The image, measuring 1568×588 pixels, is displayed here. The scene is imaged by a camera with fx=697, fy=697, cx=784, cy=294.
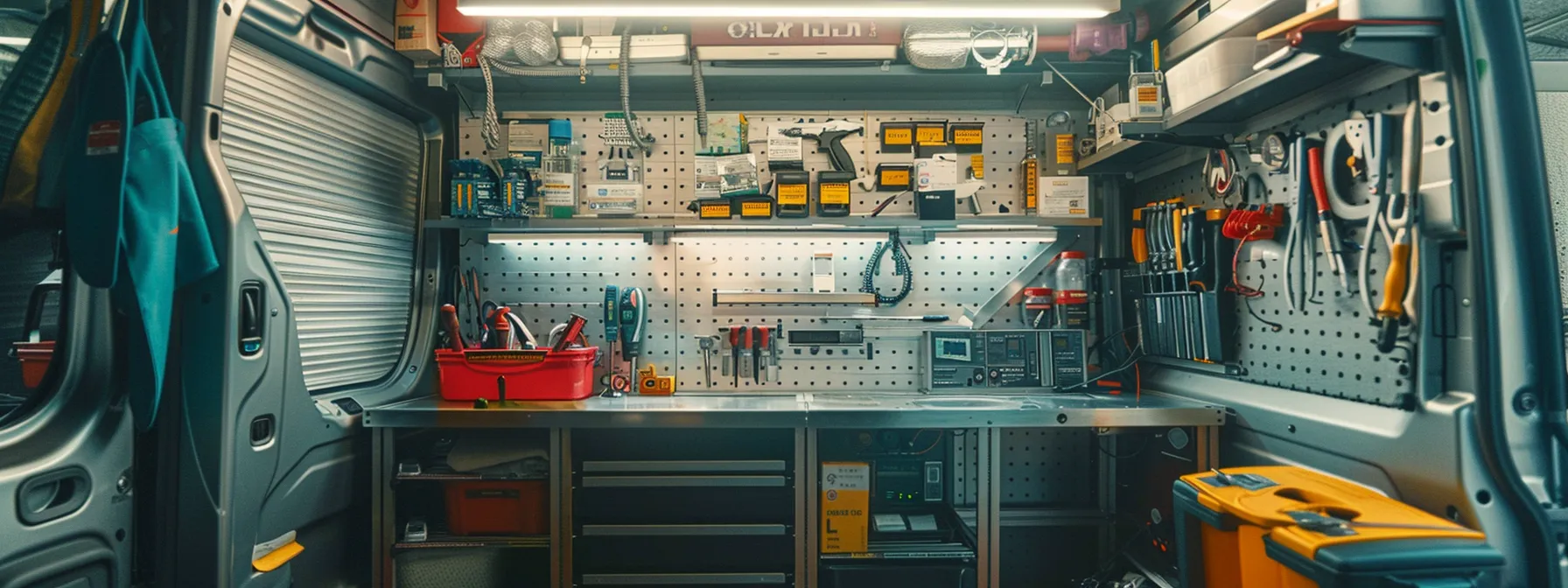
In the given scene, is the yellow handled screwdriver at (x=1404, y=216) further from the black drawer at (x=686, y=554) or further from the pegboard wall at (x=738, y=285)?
the black drawer at (x=686, y=554)

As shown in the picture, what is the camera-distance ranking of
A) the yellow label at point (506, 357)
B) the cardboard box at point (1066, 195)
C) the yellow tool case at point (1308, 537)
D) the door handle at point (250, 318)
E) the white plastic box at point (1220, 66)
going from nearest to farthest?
the yellow tool case at point (1308, 537) < the door handle at point (250, 318) < the white plastic box at point (1220, 66) < the yellow label at point (506, 357) < the cardboard box at point (1066, 195)

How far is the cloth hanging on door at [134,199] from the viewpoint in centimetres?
156

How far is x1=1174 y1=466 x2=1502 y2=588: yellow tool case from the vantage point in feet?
4.45

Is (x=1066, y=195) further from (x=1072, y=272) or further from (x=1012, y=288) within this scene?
(x=1012, y=288)

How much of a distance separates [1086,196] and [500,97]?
2625 millimetres

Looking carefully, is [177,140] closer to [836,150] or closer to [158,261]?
[158,261]

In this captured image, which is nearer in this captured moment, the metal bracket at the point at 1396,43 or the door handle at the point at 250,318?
the metal bracket at the point at 1396,43

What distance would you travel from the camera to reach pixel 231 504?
192 centimetres

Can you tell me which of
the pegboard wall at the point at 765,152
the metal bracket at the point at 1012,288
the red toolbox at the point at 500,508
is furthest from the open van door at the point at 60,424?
the metal bracket at the point at 1012,288

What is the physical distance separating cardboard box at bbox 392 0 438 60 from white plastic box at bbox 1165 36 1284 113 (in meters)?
2.75

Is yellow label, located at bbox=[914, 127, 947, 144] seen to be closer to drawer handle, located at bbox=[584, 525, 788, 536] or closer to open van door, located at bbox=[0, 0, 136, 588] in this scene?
drawer handle, located at bbox=[584, 525, 788, 536]

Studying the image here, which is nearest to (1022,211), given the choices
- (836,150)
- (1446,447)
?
(836,150)

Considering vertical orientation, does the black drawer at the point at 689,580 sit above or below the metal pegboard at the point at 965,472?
below

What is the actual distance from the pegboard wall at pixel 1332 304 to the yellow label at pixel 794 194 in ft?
4.97
